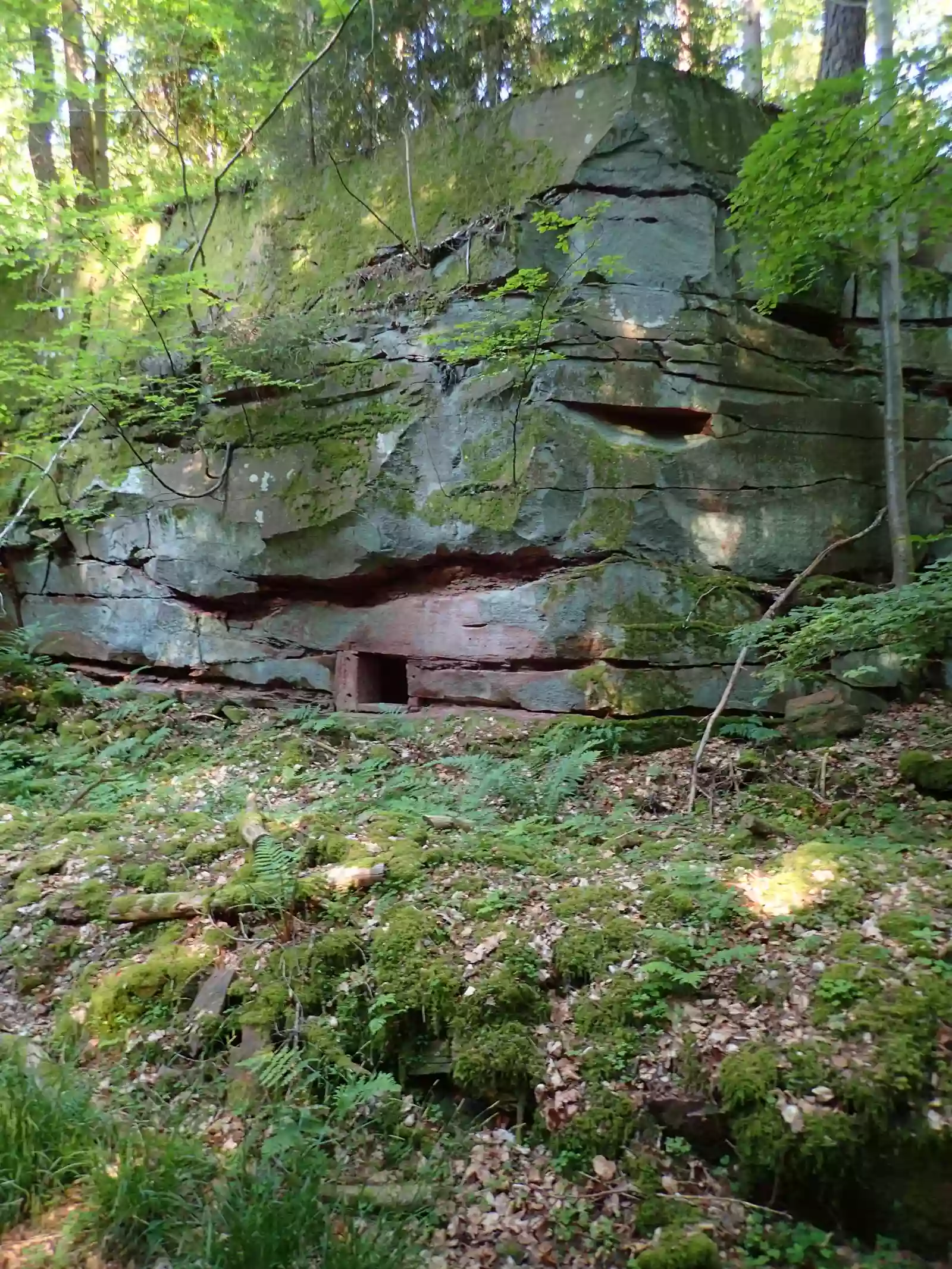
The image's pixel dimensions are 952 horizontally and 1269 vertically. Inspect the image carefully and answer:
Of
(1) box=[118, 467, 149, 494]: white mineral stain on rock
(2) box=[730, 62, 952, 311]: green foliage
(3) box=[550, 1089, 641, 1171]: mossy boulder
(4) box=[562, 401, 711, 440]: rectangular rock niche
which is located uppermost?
(2) box=[730, 62, 952, 311]: green foliage

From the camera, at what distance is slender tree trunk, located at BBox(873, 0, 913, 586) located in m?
7.22

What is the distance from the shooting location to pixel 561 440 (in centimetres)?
751

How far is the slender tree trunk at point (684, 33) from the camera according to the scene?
8336mm

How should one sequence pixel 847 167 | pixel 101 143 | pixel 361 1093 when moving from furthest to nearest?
pixel 101 143 → pixel 847 167 → pixel 361 1093

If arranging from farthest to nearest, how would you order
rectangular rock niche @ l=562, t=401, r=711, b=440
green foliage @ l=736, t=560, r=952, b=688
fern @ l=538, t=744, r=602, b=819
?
rectangular rock niche @ l=562, t=401, r=711, b=440
fern @ l=538, t=744, r=602, b=819
green foliage @ l=736, t=560, r=952, b=688

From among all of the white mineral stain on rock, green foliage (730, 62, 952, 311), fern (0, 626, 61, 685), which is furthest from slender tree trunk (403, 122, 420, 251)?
fern (0, 626, 61, 685)

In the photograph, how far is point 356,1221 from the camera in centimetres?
301

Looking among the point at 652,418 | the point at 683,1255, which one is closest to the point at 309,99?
the point at 652,418

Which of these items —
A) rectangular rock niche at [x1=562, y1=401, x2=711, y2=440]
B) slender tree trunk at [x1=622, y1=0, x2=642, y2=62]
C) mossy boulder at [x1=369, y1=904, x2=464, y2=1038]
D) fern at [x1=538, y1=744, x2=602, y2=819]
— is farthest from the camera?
slender tree trunk at [x1=622, y1=0, x2=642, y2=62]

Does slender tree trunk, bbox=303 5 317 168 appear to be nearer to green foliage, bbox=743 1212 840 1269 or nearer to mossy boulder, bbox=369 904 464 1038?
mossy boulder, bbox=369 904 464 1038

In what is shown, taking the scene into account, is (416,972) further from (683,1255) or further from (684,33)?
(684,33)

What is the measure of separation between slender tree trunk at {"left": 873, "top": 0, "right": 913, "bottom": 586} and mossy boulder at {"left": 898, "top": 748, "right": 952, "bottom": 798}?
2294mm

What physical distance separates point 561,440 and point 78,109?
9.33m

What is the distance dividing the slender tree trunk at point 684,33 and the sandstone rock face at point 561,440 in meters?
0.78
